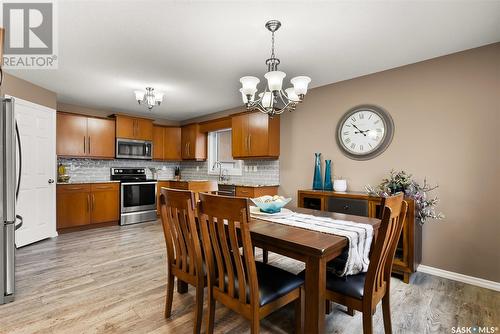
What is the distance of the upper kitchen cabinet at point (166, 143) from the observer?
234 inches

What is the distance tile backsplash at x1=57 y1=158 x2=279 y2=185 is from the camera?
465 centimetres

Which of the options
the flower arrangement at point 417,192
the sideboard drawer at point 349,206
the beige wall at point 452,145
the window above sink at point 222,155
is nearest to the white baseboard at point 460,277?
the beige wall at point 452,145

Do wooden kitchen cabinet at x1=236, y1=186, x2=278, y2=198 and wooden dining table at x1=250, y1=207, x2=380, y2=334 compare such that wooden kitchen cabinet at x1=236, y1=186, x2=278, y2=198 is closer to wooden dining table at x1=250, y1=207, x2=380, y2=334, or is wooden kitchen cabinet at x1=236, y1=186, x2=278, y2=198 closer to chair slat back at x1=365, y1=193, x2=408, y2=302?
wooden dining table at x1=250, y1=207, x2=380, y2=334

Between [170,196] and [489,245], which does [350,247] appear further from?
[489,245]

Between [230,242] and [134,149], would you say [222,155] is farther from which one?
[230,242]

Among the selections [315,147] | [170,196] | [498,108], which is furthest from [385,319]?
[315,147]

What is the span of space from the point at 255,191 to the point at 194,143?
2337mm

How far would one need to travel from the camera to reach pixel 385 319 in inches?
65.9

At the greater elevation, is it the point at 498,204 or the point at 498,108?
the point at 498,108

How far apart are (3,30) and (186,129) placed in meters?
4.05

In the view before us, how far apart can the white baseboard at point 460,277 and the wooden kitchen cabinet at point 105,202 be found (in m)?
5.05

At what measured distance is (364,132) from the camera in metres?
3.37

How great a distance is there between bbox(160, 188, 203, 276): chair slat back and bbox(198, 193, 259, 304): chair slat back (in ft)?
0.40

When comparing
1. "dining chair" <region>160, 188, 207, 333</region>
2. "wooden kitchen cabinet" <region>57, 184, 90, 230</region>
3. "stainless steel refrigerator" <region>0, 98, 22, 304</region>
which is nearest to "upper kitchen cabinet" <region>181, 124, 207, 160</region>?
"wooden kitchen cabinet" <region>57, 184, 90, 230</region>
